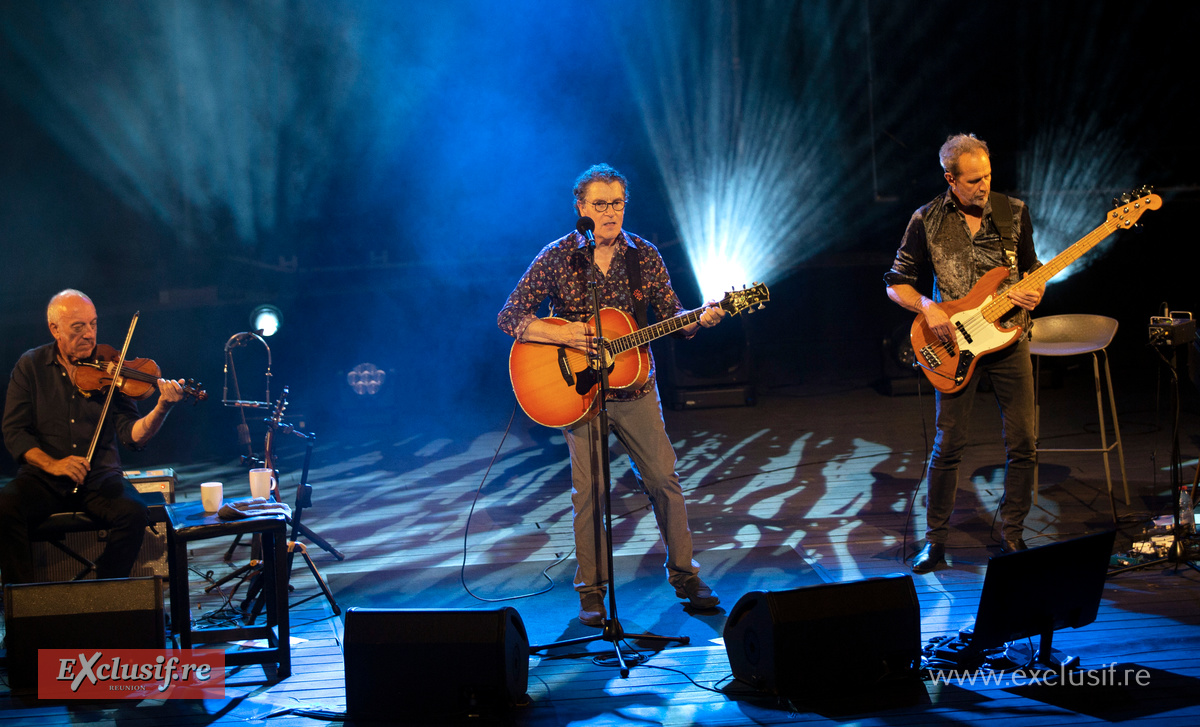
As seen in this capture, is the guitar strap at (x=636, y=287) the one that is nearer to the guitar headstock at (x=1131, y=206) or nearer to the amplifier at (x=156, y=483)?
the guitar headstock at (x=1131, y=206)

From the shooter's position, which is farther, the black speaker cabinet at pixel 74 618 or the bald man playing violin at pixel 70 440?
the bald man playing violin at pixel 70 440

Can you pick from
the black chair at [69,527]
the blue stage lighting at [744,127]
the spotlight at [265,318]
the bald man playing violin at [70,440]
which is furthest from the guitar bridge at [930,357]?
the spotlight at [265,318]

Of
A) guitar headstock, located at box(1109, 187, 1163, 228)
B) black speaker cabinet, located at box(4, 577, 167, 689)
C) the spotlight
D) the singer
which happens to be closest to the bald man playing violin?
black speaker cabinet, located at box(4, 577, 167, 689)

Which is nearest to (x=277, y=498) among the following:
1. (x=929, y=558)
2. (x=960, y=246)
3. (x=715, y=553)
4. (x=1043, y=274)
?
(x=715, y=553)

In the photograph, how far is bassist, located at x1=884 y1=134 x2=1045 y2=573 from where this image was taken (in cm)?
377

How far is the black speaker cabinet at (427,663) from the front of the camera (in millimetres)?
2623

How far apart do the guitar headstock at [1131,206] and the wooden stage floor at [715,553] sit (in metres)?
1.57

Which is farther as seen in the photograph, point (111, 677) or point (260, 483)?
point (260, 483)

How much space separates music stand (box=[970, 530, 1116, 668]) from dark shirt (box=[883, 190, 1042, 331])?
1.34 meters

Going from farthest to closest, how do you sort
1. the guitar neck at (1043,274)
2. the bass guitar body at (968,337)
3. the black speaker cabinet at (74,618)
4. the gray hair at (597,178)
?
the bass guitar body at (968,337) → the guitar neck at (1043,274) → the gray hair at (597,178) → the black speaker cabinet at (74,618)

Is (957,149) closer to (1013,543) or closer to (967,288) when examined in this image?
(967,288)

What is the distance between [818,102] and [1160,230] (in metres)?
4.89

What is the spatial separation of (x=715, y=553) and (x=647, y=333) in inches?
64.1

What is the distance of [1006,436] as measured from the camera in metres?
3.98
